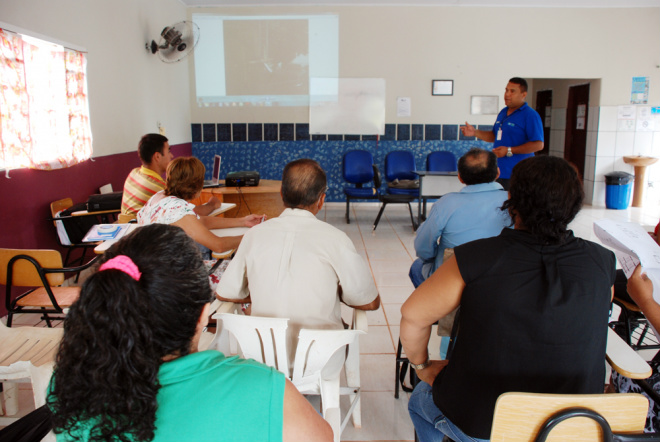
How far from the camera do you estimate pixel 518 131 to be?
13.9 feet

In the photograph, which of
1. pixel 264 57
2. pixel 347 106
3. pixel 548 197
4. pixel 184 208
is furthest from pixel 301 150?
pixel 548 197

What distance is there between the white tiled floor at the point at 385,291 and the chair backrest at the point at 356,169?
21.5 inches

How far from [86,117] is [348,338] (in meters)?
3.62

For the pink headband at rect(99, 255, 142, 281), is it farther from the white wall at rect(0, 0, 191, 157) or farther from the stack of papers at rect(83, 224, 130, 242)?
the white wall at rect(0, 0, 191, 157)

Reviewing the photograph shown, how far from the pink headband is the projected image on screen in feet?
22.1

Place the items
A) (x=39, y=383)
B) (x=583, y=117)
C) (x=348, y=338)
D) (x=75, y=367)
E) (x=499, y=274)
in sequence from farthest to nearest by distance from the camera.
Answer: (x=583, y=117), (x=348, y=338), (x=39, y=383), (x=499, y=274), (x=75, y=367)

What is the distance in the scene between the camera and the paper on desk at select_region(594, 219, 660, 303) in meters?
1.61

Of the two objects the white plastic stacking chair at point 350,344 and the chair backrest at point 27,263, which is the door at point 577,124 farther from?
the chair backrest at point 27,263

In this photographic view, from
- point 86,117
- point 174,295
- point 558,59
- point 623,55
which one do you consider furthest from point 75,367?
point 623,55

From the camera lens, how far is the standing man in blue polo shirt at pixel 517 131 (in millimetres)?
4129

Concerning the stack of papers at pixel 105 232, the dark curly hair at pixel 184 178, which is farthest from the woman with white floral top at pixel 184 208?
the stack of papers at pixel 105 232

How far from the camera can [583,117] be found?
7.80 meters

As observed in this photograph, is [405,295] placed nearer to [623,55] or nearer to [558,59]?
[558,59]

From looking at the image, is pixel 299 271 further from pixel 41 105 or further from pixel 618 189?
pixel 618 189
